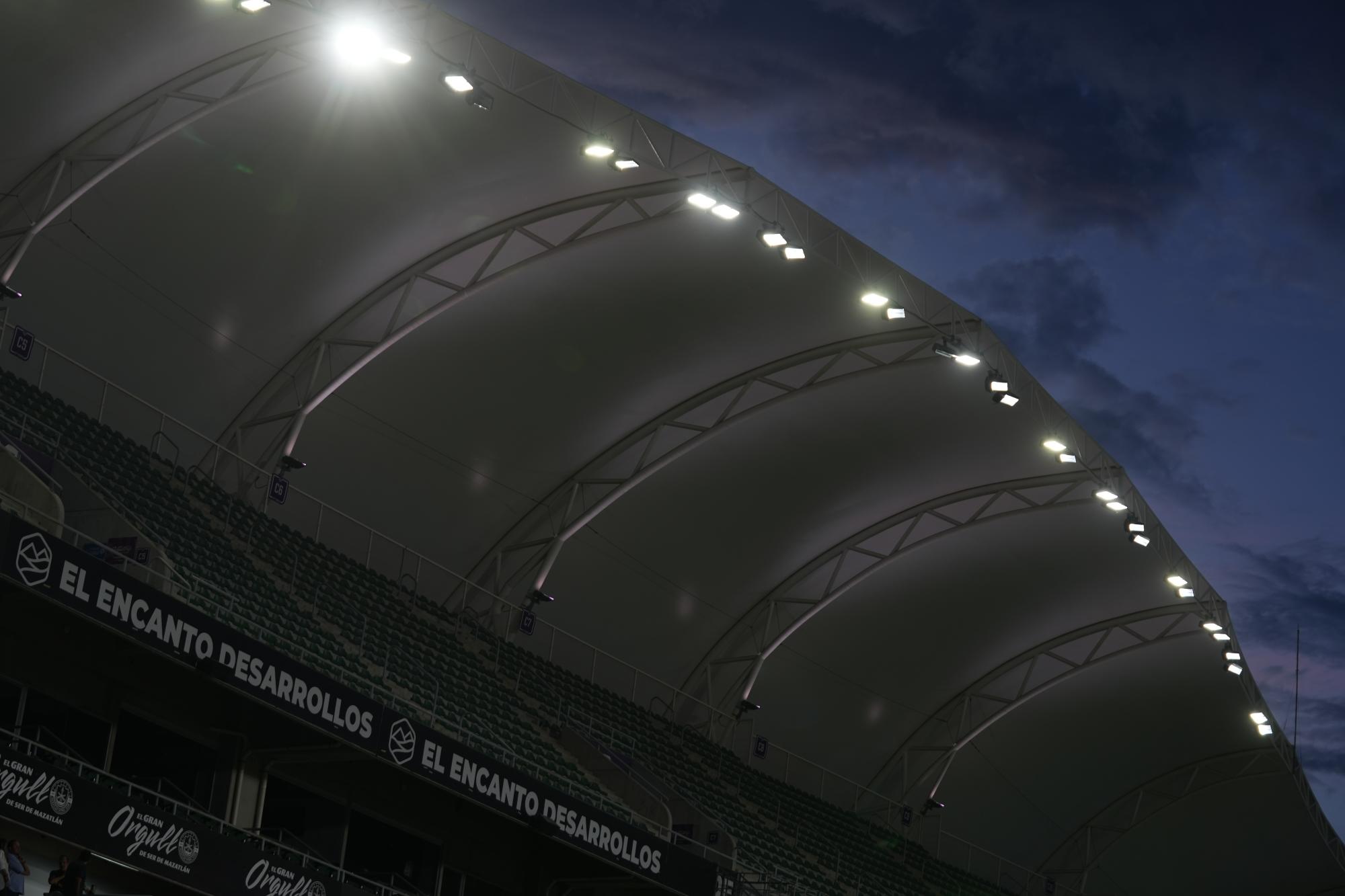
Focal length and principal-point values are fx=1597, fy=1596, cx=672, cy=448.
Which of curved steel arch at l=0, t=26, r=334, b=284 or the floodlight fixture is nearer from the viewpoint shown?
curved steel arch at l=0, t=26, r=334, b=284

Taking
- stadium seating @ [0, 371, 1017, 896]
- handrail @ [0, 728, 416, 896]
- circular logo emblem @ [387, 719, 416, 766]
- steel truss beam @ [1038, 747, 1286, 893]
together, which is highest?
steel truss beam @ [1038, 747, 1286, 893]

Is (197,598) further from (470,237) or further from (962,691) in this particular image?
(962,691)

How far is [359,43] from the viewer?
21562 millimetres

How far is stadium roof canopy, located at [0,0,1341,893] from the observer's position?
81.1ft

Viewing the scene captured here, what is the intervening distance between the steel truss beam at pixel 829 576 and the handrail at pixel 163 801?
52.2 ft

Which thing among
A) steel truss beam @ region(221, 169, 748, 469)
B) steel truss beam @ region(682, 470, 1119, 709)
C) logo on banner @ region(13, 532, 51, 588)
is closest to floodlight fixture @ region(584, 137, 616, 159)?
steel truss beam @ region(221, 169, 748, 469)

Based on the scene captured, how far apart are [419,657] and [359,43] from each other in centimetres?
1310

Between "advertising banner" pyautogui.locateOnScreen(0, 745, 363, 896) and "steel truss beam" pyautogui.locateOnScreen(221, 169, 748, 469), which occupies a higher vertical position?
"steel truss beam" pyautogui.locateOnScreen(221, 169, 748, 469)

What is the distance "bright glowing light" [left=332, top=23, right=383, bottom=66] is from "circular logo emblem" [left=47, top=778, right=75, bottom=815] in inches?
398

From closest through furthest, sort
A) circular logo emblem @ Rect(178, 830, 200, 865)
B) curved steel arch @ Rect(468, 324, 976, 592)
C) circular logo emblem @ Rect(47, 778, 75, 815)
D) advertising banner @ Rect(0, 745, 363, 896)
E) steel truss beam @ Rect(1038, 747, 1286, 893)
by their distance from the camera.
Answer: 1. advertising banner @ Rect(0, 745, 363, 896)
2. circular logo emblem @ Rect(47, 778, 75, 815)
3. circular logo emblem @ Rect(178, 830, 200, 865)
4. curved steel arch @ Rect(468, 324, 976, 592)
5. steel truss beam @ Rect(1038, 747, 1286, 893)

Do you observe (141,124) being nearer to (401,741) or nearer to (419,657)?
(401,741)

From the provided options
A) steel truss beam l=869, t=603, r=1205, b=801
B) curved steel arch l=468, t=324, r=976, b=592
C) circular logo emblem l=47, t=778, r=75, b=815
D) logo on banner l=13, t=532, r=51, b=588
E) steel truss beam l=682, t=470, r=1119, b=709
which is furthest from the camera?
steel truss beam l=869, t=603, r=1205, b=801

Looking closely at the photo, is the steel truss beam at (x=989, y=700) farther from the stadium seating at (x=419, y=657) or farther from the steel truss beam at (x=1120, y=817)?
the steel truss beam at (x=1120, y=817)

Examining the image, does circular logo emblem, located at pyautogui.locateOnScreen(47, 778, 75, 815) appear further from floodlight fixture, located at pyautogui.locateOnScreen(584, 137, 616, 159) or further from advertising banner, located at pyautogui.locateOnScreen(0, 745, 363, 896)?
floodlight fixture, located at pyautogui.locateOnScreen(584, 137, 616, 159)
